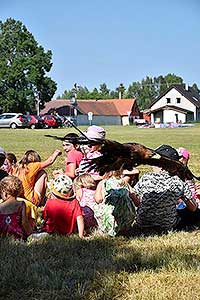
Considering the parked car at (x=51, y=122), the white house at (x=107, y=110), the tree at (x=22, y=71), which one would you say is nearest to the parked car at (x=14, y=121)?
the parked car at (x=51, y=122)

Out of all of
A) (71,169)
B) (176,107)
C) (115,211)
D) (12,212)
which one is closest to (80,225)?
(115,211)

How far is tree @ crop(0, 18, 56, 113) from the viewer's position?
66.2 m


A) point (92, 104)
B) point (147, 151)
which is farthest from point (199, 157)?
point (92, 104)

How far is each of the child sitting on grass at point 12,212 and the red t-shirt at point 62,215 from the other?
12.9 inches

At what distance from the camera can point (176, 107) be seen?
8512 centimetres

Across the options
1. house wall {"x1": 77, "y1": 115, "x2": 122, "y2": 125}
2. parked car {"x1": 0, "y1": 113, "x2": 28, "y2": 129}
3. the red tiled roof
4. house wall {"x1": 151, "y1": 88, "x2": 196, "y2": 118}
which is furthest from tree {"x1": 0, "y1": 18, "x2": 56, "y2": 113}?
house wall {"x1": 151, "y1": 88, "x2": 196, "y2": 118}

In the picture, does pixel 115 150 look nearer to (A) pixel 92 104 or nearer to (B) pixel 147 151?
(B) pixel 147 151

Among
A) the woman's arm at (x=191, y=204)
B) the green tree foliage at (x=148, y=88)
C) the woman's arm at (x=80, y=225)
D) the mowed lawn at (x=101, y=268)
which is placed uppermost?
the green tree foliage at (x=148, y=88)

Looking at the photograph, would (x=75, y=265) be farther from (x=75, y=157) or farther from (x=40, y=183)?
(x=75, y=157)

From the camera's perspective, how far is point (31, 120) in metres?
45.2

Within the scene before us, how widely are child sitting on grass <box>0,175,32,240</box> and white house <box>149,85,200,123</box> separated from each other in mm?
77539

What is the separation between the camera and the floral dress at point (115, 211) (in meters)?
5.76

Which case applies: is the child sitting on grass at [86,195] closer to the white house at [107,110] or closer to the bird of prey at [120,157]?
the bird of prey at [120,157]

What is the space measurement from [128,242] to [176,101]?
87390 millimetres
